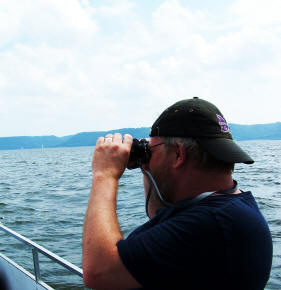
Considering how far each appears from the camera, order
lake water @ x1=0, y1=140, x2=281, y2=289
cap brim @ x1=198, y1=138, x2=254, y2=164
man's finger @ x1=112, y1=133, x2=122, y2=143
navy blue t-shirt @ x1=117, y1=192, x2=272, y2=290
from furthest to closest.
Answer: lake water @ x1=0, y1=140, x2=281, y2=289, man's finger @ x1=112, y1=133, x2=122, y2=143, cap brim @ x1=198, y1=138, x2=254, y2=164, navy blue t-shirt @ x1=117, y1=192, x2=272, y2=290

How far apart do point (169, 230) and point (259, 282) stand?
0.40 m

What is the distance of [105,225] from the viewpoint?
4.22ft

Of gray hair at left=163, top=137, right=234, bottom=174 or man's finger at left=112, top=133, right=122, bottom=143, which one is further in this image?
man's finger at left=112, top=133, right=122, bottom=143

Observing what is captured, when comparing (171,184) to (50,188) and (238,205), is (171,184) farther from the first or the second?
(50,188)

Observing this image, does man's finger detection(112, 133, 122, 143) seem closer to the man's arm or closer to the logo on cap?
the man's arm

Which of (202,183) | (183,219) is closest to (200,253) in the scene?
(183,219)

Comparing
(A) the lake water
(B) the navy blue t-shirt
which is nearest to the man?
(B) the navy blue t-shirt

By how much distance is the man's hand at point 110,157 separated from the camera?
1430mm

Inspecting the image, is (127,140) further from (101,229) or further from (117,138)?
(101,229)

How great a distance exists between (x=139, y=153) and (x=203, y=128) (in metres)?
0.30

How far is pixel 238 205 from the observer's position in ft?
4.17

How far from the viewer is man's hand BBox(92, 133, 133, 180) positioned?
1.43m

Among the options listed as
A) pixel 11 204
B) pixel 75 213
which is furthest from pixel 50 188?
pixel 75 213

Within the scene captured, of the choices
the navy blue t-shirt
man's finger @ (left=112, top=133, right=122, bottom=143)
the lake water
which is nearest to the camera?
the navy blue t-shirt
